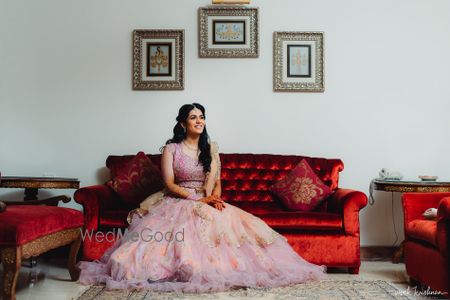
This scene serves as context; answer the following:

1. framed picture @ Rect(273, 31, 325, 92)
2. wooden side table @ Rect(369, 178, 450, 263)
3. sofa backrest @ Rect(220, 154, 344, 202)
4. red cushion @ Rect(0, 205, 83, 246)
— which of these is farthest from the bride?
framed picture @ Rect(273, 31, 325, 92)

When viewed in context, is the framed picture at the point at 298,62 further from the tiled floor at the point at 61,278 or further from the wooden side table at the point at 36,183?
the wooden side table at the point at 36,183

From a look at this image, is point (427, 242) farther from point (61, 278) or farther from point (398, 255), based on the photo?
point (61, 278)

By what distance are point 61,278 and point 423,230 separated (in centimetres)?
269

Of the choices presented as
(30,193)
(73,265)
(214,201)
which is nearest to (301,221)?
(214,201)

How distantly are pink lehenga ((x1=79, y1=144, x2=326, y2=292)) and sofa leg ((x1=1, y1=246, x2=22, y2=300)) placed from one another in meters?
0.64

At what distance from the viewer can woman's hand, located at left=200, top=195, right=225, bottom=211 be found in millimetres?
3753

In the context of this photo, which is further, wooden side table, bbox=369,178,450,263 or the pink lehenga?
wooden side table, bbox=369,178,450,263

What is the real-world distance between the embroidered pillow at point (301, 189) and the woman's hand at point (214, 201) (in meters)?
0.91

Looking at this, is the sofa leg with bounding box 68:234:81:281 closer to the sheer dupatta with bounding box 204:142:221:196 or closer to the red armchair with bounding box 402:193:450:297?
the sheer dupatta with bounding box 204:142:221:196

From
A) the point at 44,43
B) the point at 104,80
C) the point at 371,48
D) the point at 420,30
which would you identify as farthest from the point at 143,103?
the point at 420,30

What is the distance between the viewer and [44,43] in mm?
5184

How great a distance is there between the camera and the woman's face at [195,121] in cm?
405

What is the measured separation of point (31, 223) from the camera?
301 centimetres

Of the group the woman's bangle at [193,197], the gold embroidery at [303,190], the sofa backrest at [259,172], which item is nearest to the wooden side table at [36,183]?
the woman's bangle at [193,197]
